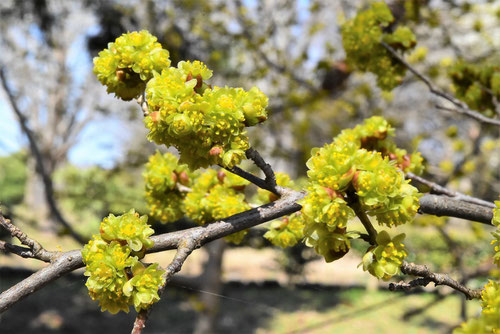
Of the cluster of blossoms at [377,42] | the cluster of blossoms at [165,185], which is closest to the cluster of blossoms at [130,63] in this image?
the cluster of blossoms at [165,185]

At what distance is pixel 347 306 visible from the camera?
8766 mm

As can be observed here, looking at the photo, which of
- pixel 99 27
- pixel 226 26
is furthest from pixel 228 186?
pixel 99 27

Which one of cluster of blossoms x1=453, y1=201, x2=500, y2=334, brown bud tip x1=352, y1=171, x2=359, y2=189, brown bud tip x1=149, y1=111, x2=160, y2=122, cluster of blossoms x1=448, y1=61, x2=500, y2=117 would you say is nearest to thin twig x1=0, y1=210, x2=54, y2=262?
brown bud tip x1=149, y1=111, x2=160, y2=122

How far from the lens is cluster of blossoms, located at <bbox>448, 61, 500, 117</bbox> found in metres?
2.02

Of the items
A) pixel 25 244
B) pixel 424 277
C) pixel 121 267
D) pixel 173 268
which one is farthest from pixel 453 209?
pixel 25 244

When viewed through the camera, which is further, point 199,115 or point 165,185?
point 165,185

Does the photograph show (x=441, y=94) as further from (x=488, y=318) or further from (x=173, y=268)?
(x=173, y=268)

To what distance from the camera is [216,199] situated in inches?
56.1

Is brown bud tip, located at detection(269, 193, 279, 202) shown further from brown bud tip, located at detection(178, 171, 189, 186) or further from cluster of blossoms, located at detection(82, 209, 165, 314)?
cluster of blossoms, located at detection(82, 209, 165, 314)

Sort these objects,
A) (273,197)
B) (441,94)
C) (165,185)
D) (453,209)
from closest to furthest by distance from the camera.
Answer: (453,209)
(273,197)
(165,185)
(441,94)

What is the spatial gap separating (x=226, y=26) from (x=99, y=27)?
1.60 m

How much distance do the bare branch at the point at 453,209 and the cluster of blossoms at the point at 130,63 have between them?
0.87 m

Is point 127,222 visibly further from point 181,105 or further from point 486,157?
point 486,157

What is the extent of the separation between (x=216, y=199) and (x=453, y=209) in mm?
733
